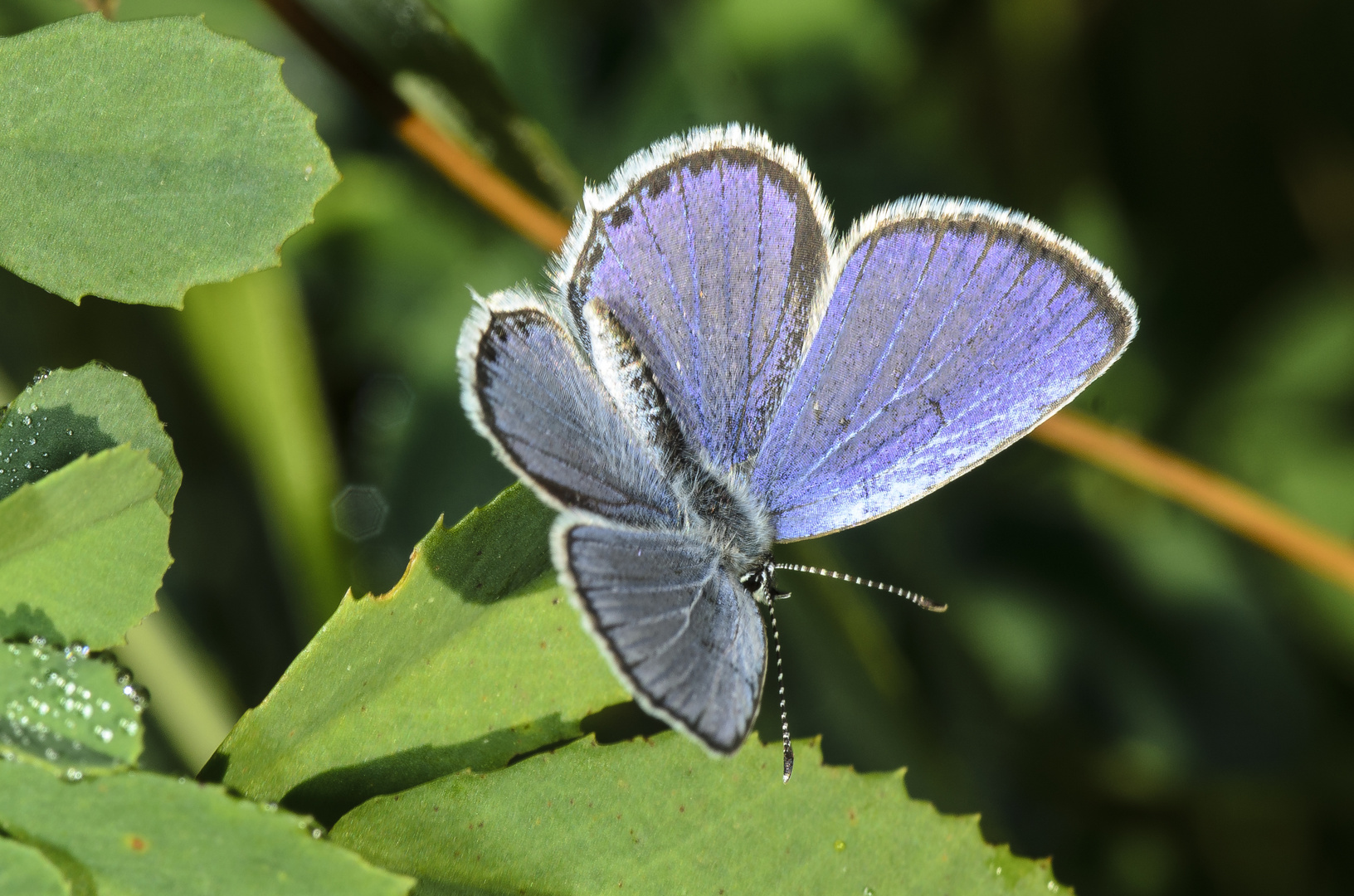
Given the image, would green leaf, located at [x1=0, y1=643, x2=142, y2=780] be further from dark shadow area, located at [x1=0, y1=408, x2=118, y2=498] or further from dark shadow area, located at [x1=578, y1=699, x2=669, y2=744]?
dark shadow area, located at [x1=578, y1=699, x2=669, y2=744]

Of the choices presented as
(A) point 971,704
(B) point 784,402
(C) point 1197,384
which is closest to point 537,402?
(B) point 784,402

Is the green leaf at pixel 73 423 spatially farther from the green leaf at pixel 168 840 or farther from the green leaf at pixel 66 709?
the green leaf at pixel 168 840

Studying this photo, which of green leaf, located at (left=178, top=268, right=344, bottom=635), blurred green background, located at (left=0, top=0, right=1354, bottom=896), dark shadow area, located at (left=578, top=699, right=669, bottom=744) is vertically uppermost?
blurred green background, located at (left=0, top=0, right=1354, bottom=896)

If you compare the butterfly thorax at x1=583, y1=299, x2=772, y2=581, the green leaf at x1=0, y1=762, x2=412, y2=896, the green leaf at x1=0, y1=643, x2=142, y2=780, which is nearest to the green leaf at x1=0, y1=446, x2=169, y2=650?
the green leaf at x1=0, y1=643, x2=142, y2=780

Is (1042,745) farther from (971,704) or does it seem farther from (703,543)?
(703,543)

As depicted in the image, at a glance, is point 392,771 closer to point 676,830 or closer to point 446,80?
point 676,830

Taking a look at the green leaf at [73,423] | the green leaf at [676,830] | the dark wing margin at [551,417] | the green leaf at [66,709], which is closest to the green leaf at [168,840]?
the green leaf at [66,709]

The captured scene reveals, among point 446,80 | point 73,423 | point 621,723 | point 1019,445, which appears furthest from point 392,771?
point 1019,445
